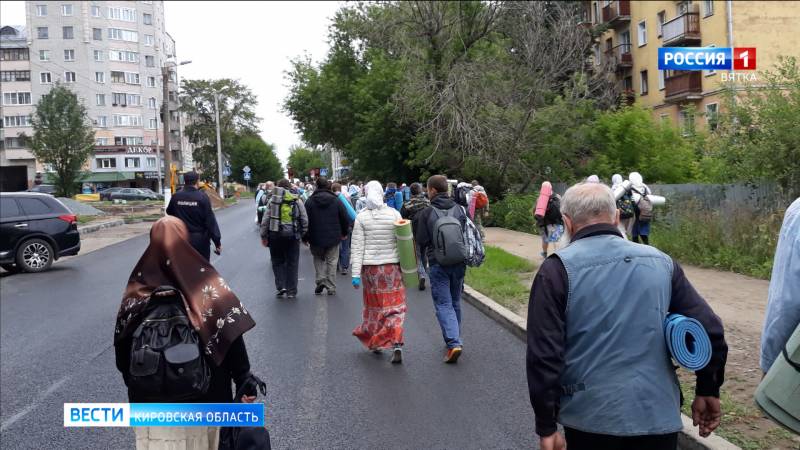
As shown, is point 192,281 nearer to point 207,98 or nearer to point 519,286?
point 519,286

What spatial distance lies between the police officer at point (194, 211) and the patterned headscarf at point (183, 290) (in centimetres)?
737

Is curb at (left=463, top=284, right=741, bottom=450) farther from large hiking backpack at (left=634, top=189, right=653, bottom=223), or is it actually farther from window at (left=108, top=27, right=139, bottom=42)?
window at (left=108, top=27, right=139, bottom=42)

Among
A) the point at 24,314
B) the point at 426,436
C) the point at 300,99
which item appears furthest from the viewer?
the point at 300,99

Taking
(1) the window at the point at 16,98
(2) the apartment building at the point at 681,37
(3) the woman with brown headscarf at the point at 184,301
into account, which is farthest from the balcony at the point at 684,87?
(1) the window at the point at 16,98

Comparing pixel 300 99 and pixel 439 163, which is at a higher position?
pixel 300 99

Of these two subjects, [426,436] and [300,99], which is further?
[300,99]

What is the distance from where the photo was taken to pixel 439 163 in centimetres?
2917

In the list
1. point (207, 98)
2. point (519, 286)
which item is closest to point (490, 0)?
point (519, 286)

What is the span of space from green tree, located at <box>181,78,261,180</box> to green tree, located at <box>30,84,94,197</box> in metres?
51.7

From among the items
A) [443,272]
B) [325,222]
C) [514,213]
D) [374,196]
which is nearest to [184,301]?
[443,272]

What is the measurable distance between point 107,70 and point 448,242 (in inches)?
3491

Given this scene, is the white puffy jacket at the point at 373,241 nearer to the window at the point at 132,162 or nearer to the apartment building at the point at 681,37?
the apartment building at the point at 681,37

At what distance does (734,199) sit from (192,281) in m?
13.2

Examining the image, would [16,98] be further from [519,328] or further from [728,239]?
[519,328]
